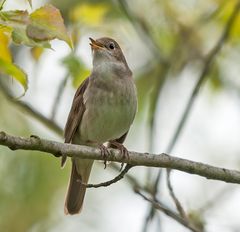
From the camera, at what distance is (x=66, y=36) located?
11.4 ft

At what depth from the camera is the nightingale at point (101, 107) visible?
6.48 m

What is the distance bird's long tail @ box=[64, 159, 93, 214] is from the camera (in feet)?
23.4

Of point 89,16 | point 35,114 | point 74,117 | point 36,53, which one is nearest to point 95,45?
point 89,16

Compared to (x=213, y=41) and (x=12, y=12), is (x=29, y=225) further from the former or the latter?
(x=12, y=12)

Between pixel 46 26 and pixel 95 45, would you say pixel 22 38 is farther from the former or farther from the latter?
pixel 95 45

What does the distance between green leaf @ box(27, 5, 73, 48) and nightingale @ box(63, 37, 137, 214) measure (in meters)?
2.86

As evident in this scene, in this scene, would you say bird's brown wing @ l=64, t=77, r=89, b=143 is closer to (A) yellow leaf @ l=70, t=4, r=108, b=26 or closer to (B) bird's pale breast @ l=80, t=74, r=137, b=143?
(B) bird's pale breast @ l=80, t=74, r=137, b=143

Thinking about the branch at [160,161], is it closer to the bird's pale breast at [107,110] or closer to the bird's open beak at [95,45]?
the bird's pale breast at [107,110]

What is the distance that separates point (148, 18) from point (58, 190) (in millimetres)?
2662

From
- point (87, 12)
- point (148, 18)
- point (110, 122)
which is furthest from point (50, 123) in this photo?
point (148, 18)

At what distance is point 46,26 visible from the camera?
11.3 ft

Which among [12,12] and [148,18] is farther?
[148,18]

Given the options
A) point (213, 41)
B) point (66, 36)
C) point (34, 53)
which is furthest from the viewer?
point (213, 41)

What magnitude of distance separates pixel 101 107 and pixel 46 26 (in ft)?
10.1
